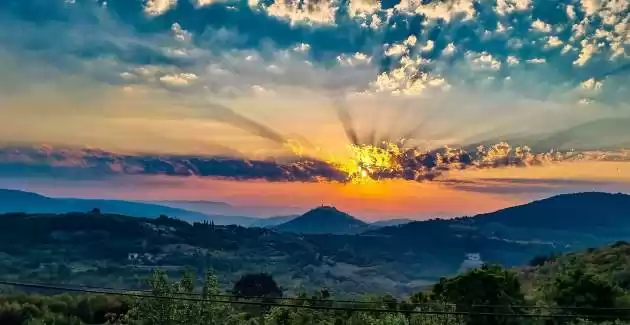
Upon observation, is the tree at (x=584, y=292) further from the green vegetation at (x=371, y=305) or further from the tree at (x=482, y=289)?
the tree at (x=482, y=289)

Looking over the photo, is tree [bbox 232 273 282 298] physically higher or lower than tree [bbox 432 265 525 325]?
lower

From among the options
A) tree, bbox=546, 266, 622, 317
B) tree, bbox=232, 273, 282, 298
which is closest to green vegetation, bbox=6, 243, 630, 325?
tree, bbox=546, 266, 622, 317

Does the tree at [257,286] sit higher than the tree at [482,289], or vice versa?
the tree at [482,289]

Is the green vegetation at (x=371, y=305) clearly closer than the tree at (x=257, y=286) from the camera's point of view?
Yes

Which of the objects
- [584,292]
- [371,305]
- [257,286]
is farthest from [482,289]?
[257,286]

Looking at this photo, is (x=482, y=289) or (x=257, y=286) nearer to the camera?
(x=482, y=289)

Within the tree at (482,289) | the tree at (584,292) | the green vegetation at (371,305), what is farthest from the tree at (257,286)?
the tree at (584,292)

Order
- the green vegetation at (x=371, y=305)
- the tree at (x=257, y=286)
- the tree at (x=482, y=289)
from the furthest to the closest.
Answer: the tree at (x=257, y=286), the tree at (x=482, y=289), the green vegetation at (x=371, y=305)

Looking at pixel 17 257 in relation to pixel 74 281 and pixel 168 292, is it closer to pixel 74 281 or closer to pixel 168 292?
pixel 74 281

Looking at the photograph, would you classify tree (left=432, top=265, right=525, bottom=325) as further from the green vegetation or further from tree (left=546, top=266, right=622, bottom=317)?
tree (left=546, top=266, right=622, bottom=317)

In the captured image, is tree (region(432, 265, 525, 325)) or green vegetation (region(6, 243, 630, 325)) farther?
tree (region(432, 265, 525, 325))

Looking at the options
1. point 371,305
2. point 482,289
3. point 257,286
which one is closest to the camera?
point 371,305

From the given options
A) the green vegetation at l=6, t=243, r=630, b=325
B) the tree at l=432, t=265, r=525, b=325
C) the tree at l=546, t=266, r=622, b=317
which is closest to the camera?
the green vegetation at l=6, t=243, r=630, b=325

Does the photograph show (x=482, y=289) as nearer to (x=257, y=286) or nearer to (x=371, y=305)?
(x=371, y=305)
